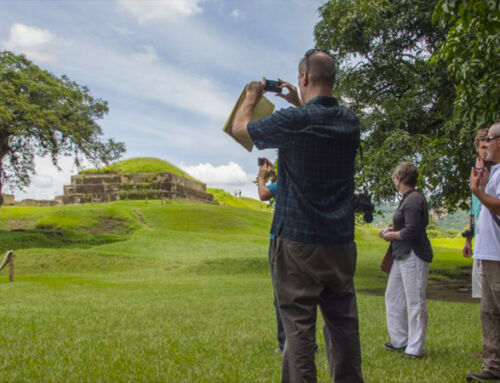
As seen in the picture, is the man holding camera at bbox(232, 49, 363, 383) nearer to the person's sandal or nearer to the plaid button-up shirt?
the plaid button-up shirt

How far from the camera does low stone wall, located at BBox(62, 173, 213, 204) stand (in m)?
59.3

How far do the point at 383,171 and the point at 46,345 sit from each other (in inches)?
470

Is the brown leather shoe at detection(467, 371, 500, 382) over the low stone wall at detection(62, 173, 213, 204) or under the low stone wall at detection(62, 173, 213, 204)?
under

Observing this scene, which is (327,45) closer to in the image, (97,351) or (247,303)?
(247,303)

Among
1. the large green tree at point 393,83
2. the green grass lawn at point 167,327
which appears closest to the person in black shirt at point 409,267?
the green grass lawn at point 167,327

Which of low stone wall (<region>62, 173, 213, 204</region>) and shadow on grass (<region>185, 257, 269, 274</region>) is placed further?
low stone wall (<region>62, 173, 213, 204</region>)

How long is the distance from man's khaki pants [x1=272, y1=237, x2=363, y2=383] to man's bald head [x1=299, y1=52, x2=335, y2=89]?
1.08 meters

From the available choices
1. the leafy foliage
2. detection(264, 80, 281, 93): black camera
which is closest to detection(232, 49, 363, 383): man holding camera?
detection(264, 80, 281, 93): black camera

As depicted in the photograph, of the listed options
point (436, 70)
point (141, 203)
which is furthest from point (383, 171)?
point (141, 203)

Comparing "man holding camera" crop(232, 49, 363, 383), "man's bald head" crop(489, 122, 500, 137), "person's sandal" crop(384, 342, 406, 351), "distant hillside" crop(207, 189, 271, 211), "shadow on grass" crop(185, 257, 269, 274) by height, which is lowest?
"shadow on grass" crop(185, 257, 269, 274)

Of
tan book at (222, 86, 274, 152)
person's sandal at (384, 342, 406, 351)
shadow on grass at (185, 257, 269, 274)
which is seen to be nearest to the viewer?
tan book at (222, 86, 274, 152)

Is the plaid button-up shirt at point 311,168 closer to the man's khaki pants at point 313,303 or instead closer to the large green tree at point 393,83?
the man's khaki pants at point 313,303

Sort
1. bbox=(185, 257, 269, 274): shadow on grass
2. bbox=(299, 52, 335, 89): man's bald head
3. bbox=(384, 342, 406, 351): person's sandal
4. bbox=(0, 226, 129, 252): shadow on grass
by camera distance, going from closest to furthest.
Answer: bbox=(299, 52, 335, 89): man's bald head < bbox=(384, 342, 406, 351): person's sandal < bbox=(185, 257, 269, 274): shadow on grass < bbox=(0, 226, 129, 252): shadow on grass

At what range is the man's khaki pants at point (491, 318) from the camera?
4.75m
